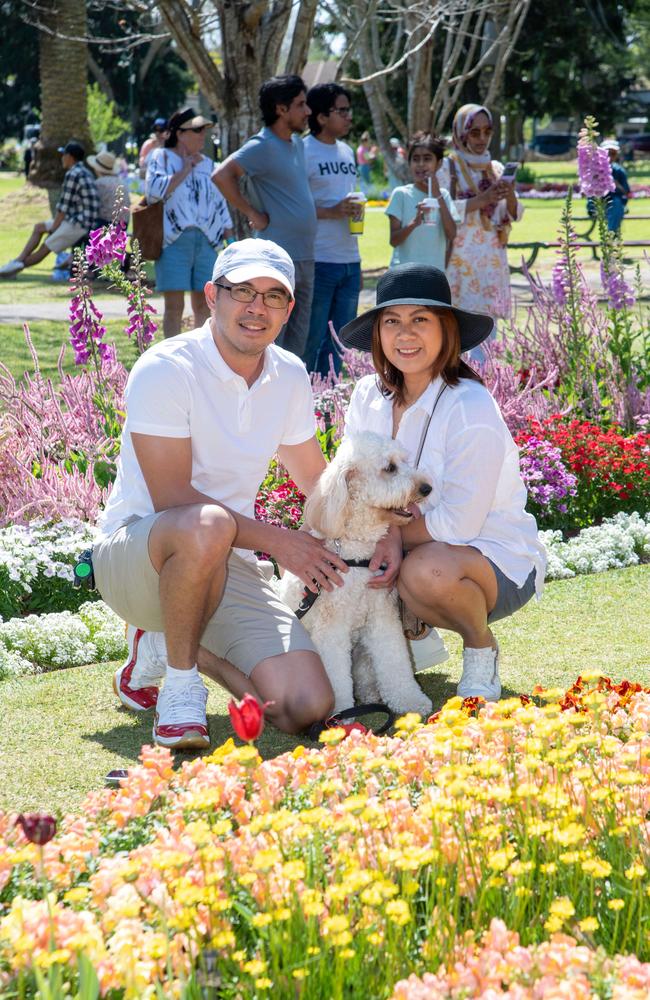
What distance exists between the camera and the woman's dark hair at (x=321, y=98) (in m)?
9.05

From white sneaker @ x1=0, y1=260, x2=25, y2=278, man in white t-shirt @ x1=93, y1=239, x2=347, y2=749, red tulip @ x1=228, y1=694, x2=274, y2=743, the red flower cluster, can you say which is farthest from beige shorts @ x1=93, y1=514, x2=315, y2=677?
white sneaker @ x1=0, y1=260, x2=25, y2=278

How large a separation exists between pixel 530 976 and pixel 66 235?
1569cm

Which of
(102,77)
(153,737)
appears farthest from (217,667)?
(102,77)

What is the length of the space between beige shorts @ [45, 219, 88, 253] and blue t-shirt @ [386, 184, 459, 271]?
8073 millimetres

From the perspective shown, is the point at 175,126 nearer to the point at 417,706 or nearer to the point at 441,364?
the point at 441,364

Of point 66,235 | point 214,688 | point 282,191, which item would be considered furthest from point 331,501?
point 66,235

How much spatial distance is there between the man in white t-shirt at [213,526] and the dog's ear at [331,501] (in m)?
0.07

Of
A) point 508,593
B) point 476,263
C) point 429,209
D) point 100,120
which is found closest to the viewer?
point 508,593

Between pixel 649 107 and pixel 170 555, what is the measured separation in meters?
70.7

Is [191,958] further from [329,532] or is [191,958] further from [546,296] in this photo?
[546,296]

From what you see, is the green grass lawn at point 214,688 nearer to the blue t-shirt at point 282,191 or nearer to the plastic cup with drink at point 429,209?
the blue t-shirt at point 282,191

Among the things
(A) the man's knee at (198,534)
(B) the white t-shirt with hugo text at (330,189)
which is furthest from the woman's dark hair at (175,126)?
(A) the man's knee at (198,534)

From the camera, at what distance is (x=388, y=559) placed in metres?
4.45

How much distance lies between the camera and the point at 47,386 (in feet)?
22.8
